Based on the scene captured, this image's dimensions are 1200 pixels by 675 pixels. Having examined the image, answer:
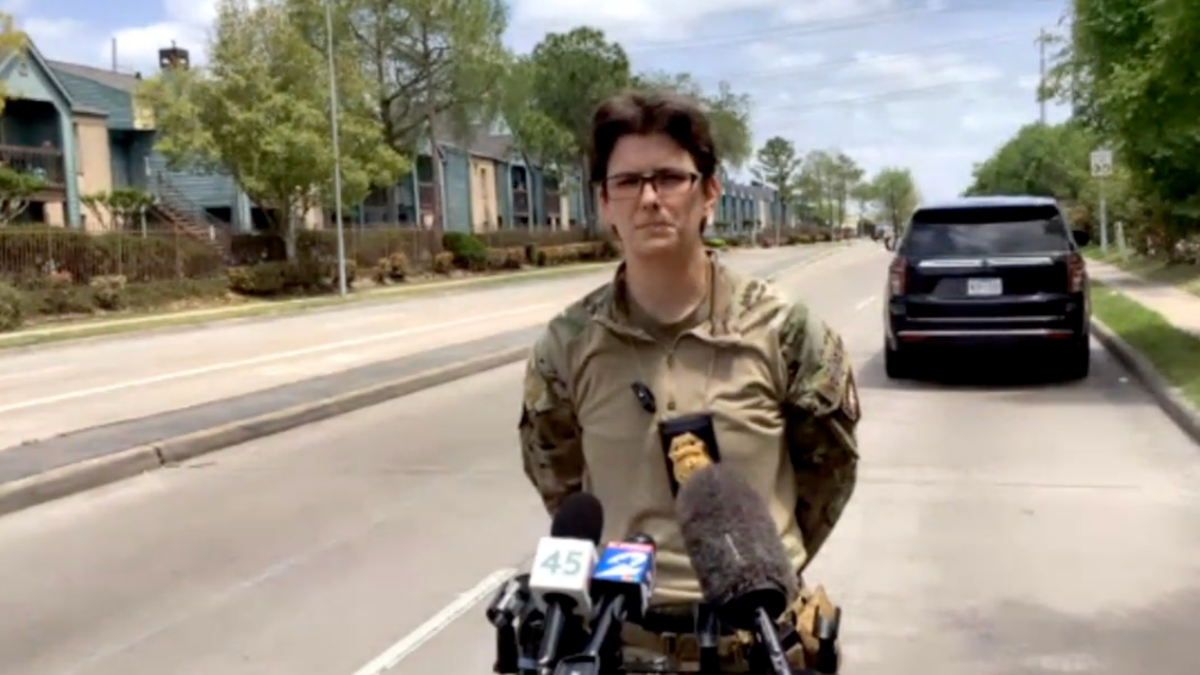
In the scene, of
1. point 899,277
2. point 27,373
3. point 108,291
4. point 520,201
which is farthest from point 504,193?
point 899,277

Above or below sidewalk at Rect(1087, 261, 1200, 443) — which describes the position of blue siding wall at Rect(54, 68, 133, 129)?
above

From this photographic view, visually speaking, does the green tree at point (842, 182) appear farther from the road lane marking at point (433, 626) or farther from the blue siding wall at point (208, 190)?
the road lane marking at point (433, 626)

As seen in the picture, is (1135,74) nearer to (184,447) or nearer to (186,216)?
(184,447)

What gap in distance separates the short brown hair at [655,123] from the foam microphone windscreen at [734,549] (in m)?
0.65

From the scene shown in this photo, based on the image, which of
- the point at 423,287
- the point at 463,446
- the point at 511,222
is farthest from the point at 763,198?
the point at 463,446

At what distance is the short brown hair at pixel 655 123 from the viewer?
225cm

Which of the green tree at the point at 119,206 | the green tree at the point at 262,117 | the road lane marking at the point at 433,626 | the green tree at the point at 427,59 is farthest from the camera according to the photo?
the green tree at the point at 427,59

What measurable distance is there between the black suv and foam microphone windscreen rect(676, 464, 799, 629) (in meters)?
12.0

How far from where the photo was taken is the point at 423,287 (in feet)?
143

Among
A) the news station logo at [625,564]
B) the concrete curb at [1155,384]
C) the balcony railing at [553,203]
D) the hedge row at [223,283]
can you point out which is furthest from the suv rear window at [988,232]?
the balcony railing at [553,203]

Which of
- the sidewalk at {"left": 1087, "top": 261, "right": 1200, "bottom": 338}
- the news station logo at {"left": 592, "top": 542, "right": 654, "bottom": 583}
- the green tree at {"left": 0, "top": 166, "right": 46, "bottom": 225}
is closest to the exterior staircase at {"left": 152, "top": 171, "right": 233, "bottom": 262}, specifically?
the green tree at {"left": 0, "top": 166, "right": 46, "bottom": 225}

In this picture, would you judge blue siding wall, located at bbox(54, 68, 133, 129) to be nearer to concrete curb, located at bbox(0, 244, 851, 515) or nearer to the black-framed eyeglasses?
concrete curb, located at bbox(0, 244, 851, 515)

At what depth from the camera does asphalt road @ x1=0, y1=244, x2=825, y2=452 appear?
1328cm

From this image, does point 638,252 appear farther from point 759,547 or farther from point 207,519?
point 207,519
